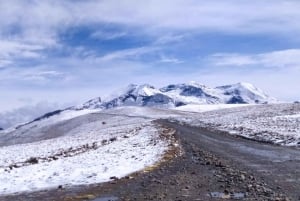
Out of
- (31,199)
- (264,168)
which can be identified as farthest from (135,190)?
(264,168)

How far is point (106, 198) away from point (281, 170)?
8.22m

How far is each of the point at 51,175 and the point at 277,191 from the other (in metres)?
10.1

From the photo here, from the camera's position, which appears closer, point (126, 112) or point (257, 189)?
point (257, 189)

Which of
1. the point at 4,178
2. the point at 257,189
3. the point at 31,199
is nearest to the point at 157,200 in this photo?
the point at 257,189

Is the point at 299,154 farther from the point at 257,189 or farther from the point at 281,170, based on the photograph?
the point at 257,189

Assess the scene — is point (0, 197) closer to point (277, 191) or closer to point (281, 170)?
point (277, 191)

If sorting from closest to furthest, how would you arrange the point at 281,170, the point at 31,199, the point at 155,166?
the point at 31,199
the point at 281,170
the point at 155,166

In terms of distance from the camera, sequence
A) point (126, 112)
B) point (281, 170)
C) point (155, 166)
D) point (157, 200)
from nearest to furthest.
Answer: point (157, 200)
point (281, 170)
point (155, 166)
point (126, 112)

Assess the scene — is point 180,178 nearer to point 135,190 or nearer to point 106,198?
point 135,190

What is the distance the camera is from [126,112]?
148 m

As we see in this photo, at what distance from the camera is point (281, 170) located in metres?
20.7

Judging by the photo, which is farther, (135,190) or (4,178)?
(4,178)

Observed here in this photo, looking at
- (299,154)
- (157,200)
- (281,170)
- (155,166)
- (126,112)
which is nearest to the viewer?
(157,200)

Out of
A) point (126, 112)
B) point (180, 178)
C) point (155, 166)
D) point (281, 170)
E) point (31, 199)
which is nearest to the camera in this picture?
point (31, 199)
